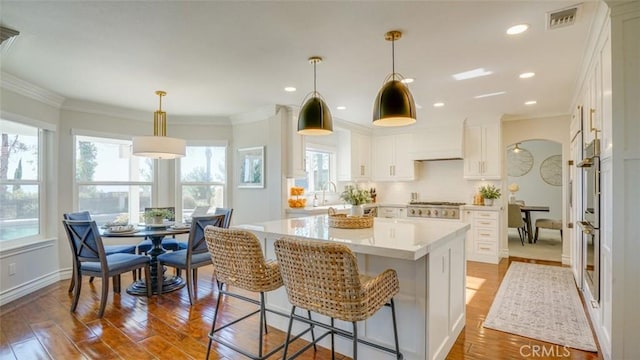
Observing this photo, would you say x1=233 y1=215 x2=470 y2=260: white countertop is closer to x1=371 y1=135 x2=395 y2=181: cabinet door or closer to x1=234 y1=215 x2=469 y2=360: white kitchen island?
x1=234 y1=215 x2=469 y2=360: white kitchen island

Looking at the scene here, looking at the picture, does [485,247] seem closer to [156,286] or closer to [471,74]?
[471,74]

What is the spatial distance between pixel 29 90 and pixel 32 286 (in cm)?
231

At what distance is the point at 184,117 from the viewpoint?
5.56 m

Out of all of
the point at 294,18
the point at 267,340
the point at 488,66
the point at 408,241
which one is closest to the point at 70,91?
the point at 294,18

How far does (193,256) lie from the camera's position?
3.64m

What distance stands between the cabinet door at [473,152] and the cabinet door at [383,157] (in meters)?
1.42

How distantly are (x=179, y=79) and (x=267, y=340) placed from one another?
113 inches

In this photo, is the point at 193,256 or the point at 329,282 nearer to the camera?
the point at 329,282

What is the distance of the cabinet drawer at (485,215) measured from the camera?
212 inches

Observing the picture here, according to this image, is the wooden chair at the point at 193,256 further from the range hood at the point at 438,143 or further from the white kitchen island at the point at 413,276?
the range hood at the point at 438,143

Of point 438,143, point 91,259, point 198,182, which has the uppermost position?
point 438,143

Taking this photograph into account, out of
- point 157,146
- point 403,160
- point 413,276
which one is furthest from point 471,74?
point 157,146

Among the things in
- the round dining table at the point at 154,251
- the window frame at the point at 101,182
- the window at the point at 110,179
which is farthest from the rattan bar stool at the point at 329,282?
the window frame at the point at 101,182

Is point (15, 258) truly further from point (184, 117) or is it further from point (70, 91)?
point (184, 117)
